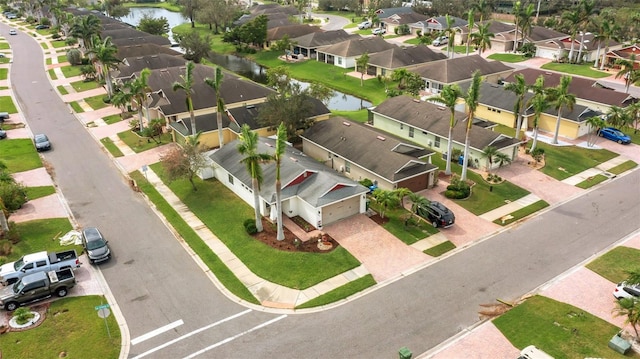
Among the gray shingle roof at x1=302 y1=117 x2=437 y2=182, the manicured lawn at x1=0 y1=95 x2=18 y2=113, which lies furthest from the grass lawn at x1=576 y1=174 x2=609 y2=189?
the manicured lawn at x1=0 y1=95 x2=18 y2=113

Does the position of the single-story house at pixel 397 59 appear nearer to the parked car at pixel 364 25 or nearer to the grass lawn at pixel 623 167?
the grass lawn at pixel 623 167

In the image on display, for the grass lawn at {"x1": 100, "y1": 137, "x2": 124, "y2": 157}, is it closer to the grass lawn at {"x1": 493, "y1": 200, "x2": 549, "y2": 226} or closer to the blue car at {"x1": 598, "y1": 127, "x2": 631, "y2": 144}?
the grass lawn at {"x1": 493, "y1": 200, "x2": 549, "y2": 226}

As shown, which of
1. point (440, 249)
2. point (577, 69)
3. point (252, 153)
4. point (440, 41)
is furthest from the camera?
point (440, 41)

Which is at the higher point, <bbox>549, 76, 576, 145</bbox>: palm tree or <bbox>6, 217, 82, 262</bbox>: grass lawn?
<bbox>549, 76, 576, 145</bbox>: palm tree

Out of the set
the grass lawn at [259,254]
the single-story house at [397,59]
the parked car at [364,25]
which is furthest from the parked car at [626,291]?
the parked car at [364,25]

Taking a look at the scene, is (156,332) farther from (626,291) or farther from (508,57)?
(508,57)

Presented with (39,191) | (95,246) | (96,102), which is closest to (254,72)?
(96,102)
